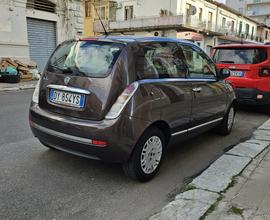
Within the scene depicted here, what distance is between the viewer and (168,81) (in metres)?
3.88

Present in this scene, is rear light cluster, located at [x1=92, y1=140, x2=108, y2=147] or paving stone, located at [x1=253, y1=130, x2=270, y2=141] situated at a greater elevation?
rear light cluster, located at [x1=92, y1=140, x2=108, y2=147]

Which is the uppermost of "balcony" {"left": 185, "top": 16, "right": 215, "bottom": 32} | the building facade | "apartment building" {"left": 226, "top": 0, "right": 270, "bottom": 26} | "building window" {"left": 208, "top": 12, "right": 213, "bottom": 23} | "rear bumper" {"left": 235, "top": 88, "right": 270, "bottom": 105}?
"apartment building" {"left": 226, "top": 0, "right": 270, "bottom": 26}

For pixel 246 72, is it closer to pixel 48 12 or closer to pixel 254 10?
pixel 48 12

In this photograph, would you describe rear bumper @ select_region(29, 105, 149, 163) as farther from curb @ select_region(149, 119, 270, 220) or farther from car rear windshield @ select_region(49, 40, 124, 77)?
curb @ select_region(149, 119, 270, 220)

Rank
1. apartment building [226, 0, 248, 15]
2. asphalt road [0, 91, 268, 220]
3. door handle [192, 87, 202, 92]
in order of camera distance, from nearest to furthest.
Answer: asphalt road [0, 91, 268, 220] < door handle [192, 87, 202, 92] < apartment building [226, 0, 248, 15]

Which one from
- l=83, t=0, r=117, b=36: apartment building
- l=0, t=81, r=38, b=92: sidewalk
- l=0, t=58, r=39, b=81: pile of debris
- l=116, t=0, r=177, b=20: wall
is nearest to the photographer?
l=0, t=81, r=38, b=92: sidewalk

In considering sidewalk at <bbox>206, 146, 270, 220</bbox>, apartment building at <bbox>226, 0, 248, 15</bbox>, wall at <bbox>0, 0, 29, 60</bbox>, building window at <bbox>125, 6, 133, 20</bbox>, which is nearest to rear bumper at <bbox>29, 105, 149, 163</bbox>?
sidewalk at <bbox>206, 146, 270, 220</bbox>

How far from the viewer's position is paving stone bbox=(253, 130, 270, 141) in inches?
217

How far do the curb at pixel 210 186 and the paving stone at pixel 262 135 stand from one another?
35cm

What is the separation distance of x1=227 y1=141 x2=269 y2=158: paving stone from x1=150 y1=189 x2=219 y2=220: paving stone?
1.50 m

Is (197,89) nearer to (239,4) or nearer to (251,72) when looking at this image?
(251,72)

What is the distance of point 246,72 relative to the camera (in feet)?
24.2

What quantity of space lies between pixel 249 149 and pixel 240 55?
3418mm

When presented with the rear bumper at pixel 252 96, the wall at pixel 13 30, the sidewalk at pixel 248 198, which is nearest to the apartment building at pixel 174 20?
the wall at pixel 13 30
